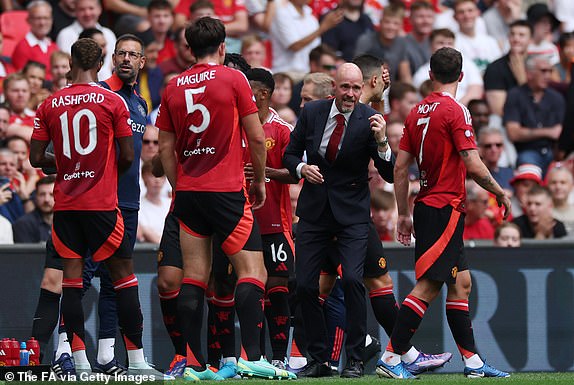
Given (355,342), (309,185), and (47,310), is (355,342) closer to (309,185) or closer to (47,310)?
(309,185)

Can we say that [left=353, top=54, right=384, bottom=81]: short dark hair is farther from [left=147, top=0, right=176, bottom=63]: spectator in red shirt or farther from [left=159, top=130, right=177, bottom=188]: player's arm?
[left=147, top=0, right=176, bottom=63]: spectator in red shirt

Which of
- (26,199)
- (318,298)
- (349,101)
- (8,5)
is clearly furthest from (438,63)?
(8,5)

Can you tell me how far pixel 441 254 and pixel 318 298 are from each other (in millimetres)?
1092

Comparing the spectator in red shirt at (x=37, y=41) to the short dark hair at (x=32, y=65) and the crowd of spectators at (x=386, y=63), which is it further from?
the short dark hair at (x=32, y=65)

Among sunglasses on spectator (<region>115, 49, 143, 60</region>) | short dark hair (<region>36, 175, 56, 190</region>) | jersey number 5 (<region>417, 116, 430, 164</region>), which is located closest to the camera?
jersey number 5 (<region>417, 116, 430, 164</region>)

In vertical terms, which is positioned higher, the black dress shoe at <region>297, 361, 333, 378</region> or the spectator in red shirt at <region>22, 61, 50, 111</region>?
the spectator in red shirt at <region>22, 61, 50, 111</region>

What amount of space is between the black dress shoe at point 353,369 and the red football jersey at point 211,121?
1.78 metres

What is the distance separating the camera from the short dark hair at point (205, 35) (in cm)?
914

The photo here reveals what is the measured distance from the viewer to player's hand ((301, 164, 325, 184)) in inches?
389

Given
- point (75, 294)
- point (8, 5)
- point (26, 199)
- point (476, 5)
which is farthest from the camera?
point (476, 5)

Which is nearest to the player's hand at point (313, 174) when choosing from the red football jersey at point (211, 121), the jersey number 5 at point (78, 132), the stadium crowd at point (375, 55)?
the red football jersey at point (211, 121)

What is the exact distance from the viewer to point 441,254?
9.67 m

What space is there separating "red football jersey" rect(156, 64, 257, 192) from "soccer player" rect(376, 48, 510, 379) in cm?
138

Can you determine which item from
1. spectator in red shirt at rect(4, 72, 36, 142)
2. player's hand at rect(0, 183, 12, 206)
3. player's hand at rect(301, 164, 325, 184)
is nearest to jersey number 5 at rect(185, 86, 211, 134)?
player's hand at rect(301, 164, 325, 184)
